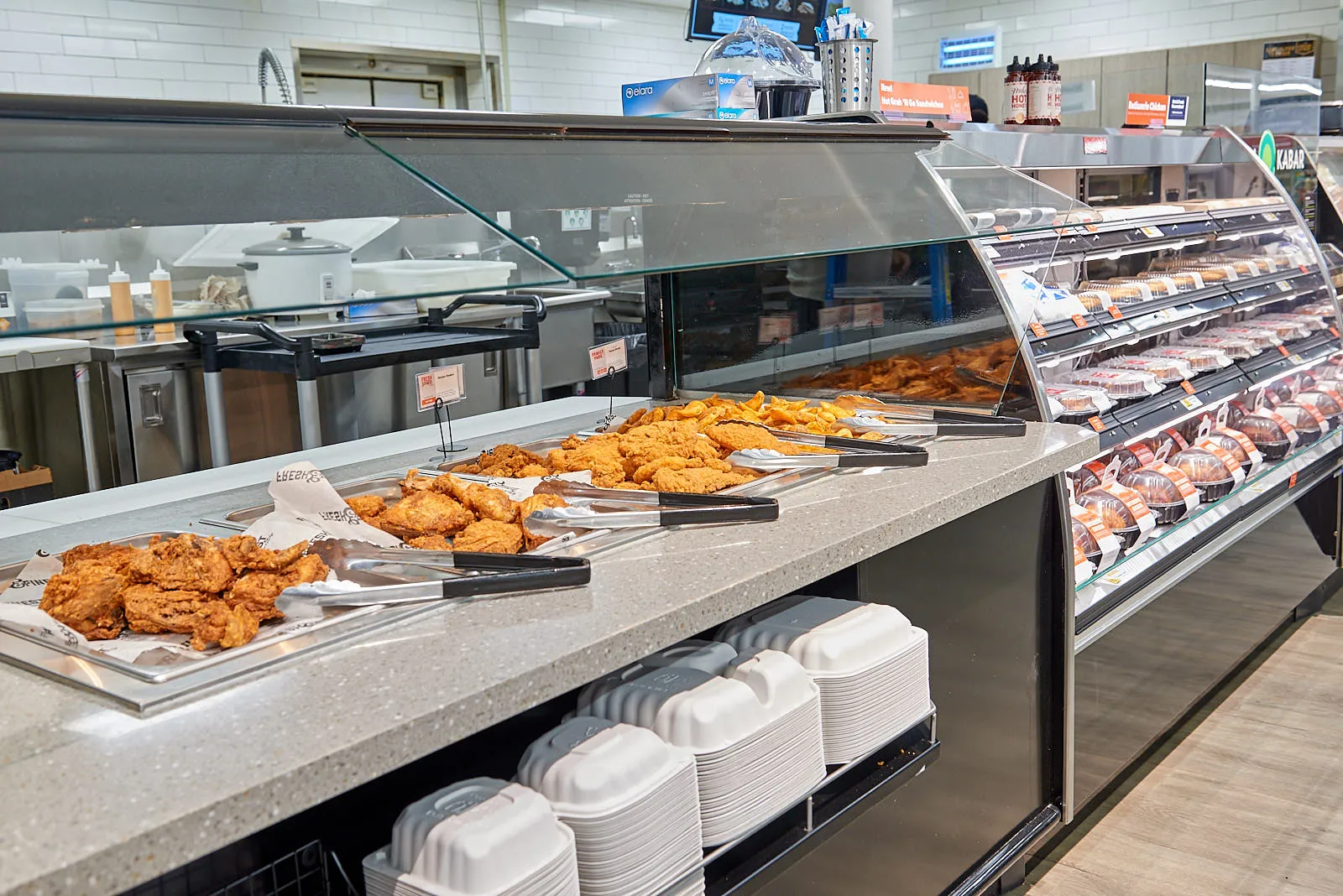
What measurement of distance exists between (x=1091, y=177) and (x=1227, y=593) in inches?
56.0

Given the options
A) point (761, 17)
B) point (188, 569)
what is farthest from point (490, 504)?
point (761, 17)

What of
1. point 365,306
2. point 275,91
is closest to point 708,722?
point 365,306

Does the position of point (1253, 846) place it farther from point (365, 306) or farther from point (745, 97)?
point (365, 306)

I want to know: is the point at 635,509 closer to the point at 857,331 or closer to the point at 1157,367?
the point at 857,331

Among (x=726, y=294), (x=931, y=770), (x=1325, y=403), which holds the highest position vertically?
(x=726, y=294)

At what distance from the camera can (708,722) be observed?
5.48ft

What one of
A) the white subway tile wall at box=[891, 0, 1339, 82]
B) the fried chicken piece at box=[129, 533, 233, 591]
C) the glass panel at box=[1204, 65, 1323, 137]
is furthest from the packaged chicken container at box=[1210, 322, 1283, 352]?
the white subway tile wall at box=[891, 0, 1339, 82]

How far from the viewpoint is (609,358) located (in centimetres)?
264

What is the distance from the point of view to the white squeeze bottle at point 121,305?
1118 mm

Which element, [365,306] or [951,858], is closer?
[365,306]

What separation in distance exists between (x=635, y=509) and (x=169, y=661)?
2.69 feet

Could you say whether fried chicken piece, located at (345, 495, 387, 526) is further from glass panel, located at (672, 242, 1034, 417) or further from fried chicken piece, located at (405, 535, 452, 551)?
glass panel, located at (672, 242, 1034, 417)

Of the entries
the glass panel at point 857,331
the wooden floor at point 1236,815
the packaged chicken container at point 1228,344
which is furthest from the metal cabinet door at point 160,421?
the packaged chicken container at point 1228,344

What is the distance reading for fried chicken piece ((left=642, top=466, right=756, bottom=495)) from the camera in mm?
2086
